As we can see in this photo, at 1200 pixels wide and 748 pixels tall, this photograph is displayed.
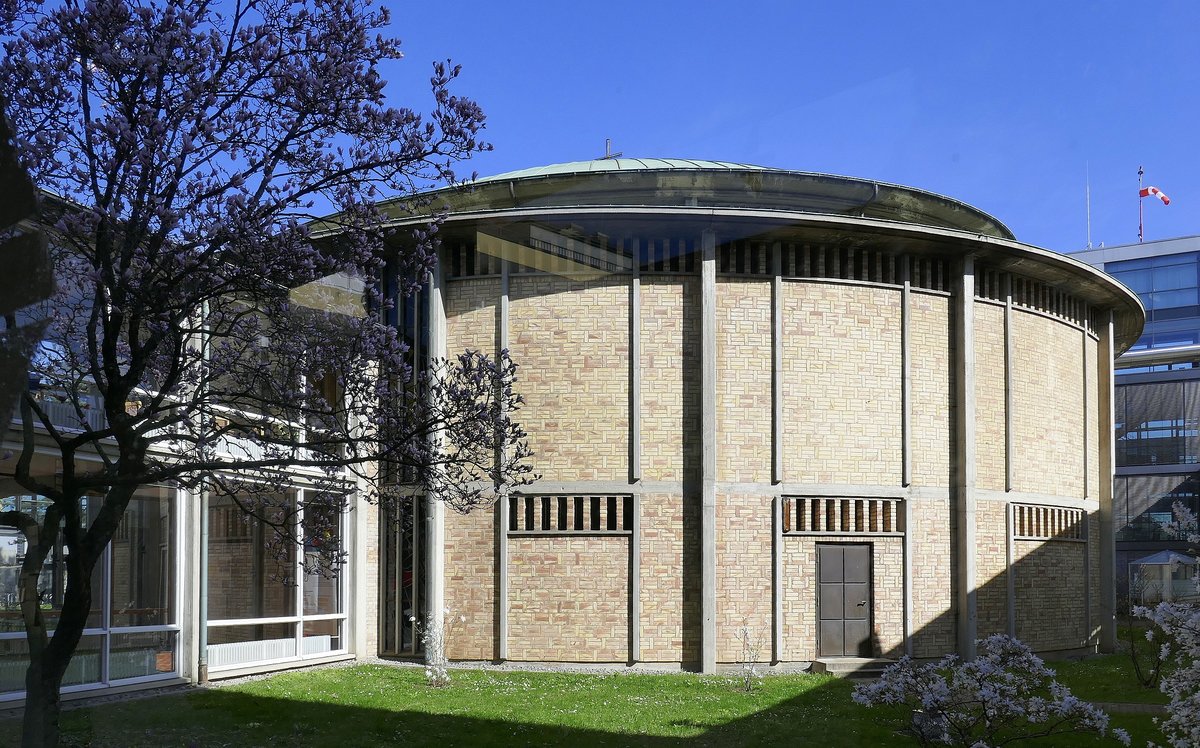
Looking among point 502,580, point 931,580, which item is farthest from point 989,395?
point 502,580

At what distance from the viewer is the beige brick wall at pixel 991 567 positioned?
1922 centimetres

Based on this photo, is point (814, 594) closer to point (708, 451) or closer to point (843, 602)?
point (843, 602)

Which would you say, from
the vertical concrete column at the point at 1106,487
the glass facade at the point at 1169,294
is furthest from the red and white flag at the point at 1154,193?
the vertical concrete column at the point at 1106,487

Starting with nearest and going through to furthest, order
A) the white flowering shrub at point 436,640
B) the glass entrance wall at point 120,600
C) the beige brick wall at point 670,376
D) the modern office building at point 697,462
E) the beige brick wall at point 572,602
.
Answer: the glass entrance wall at point 120,600 → the white flowering shrub at point 436,640 → the beige brick wall at point 572,602 → the modern office building at point 697,462 → the beige brick wall at point 670,376

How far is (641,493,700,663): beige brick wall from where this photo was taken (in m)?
17.5

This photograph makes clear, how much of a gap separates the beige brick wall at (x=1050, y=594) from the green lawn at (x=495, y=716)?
212 inches

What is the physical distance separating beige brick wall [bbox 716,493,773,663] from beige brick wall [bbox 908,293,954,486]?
2.90 m

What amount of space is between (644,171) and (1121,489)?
3666 cm

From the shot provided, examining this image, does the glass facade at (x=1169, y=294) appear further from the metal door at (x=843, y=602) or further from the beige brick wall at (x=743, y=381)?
the beige brick wall at (x=743, y=381)

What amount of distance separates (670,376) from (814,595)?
3968 mm

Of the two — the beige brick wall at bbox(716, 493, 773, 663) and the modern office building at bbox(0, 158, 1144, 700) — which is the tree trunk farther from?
the beige brick wall at bbox(716, 493, 773, 663)

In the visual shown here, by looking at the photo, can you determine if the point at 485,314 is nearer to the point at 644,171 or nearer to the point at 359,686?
the point at 644,171

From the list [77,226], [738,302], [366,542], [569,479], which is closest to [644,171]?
[738,302]

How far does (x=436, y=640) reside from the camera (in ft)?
56.5
